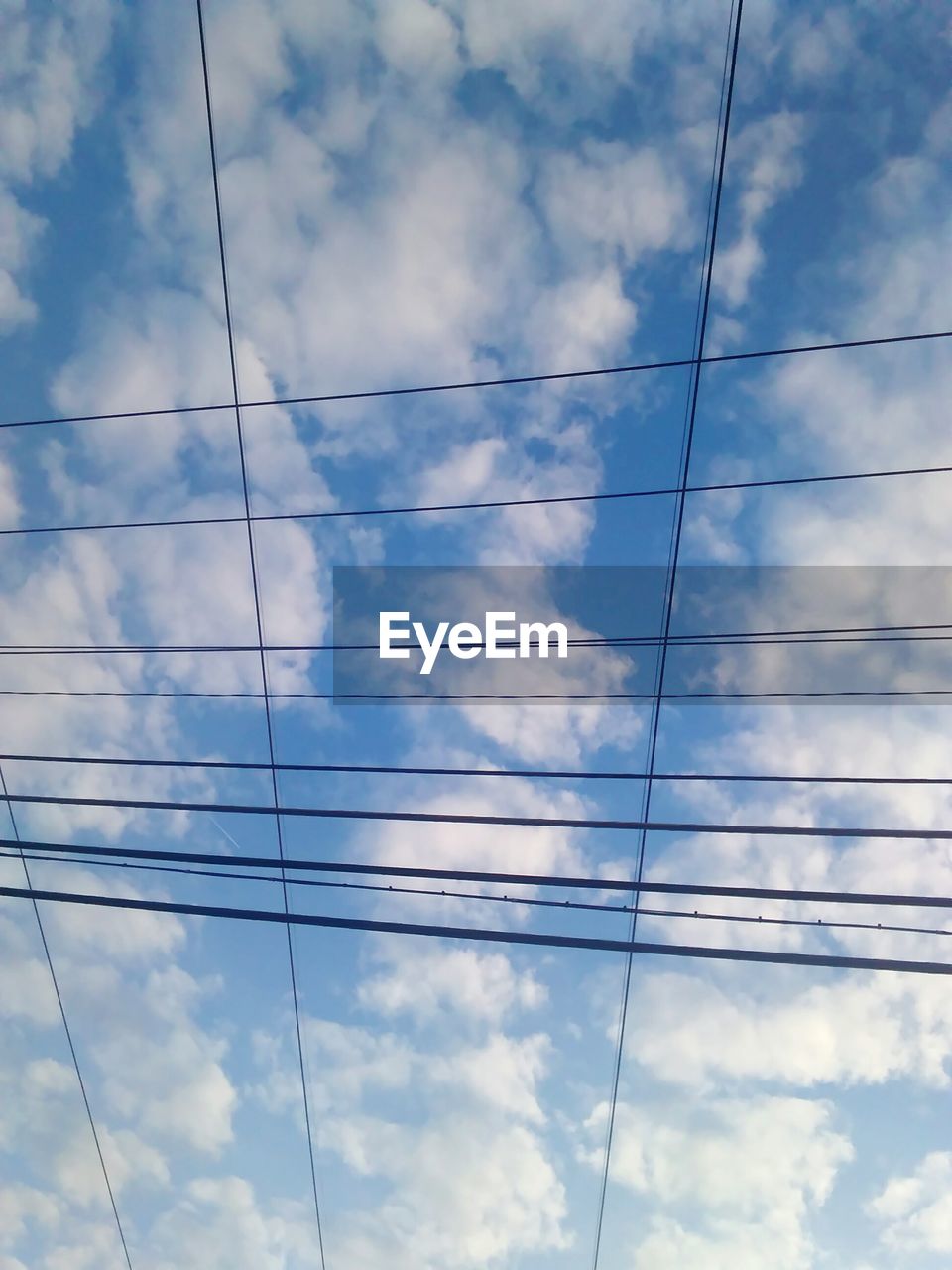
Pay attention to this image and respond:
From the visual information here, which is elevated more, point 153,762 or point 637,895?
point 153,762

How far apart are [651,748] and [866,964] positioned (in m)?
4.65

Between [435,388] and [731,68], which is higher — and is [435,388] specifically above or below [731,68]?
below

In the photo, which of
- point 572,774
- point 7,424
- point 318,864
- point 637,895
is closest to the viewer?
point 318,864

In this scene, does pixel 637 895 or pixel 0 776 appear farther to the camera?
pixel 0 776

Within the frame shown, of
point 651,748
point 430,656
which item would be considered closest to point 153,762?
point 430,656

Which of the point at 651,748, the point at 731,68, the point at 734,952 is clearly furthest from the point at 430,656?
the point at 731,68

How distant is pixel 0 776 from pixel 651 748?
31.2ft

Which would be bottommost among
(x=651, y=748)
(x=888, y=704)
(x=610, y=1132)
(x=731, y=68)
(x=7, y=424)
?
(x=610, y=1132)

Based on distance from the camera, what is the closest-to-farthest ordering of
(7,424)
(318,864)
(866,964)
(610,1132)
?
1. (866,964)
2. (318,864)
3. (7,424)
4. (610,1132)

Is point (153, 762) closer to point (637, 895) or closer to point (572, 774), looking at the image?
point (572, 774)

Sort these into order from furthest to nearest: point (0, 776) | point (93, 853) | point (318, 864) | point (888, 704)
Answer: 1. point (0, 776)
2. point (888, 704)
3. point (93, 853)
4. point (318, 864)

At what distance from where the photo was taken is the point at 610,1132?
12.1 m

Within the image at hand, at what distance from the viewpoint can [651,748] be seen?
10.3 m

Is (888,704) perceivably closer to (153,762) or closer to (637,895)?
(637,895)
